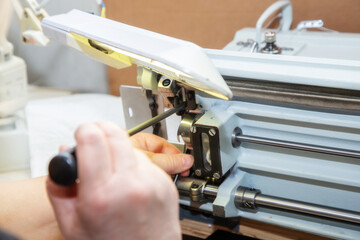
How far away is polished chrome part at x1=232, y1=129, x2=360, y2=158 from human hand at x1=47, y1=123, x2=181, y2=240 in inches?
18.3

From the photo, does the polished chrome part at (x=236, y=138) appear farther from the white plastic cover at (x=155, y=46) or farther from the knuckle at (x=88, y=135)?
the knuckle at (x=88, y=135)

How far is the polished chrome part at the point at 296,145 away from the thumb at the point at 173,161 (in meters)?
0.11

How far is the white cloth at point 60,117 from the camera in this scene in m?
1.73

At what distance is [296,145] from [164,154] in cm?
29

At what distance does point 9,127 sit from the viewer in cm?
178

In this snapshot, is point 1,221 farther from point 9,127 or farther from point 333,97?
point 9,127

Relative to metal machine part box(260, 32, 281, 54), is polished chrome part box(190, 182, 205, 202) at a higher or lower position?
lower

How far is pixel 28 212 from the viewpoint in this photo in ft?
3.30

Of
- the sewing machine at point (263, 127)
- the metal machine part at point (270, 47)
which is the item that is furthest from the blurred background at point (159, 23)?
the sewing machine at point (263, 127)

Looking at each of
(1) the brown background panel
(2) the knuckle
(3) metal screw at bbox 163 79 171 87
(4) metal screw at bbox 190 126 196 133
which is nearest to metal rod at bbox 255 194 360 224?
(4) metal screw at bbox 190 126 196 133

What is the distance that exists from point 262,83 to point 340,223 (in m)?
0.37

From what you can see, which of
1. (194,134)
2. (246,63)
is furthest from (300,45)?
(194,134)

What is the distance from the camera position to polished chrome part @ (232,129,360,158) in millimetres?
944

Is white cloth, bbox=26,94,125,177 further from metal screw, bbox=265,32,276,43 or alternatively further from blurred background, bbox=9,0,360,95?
metal screw, bbox=265,32,276,43
